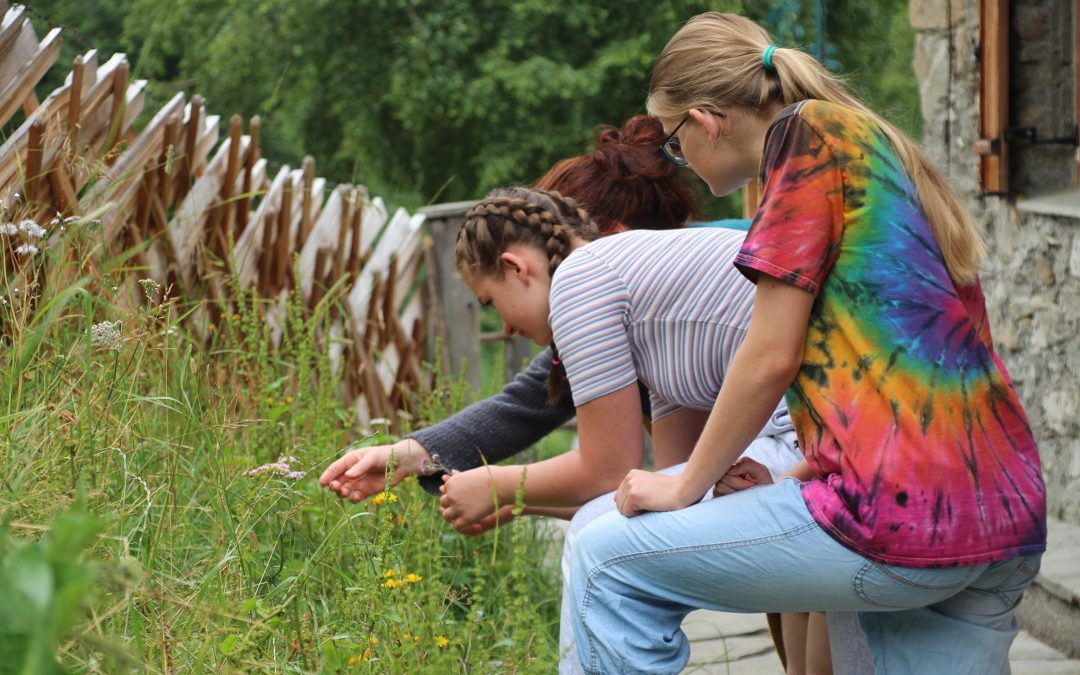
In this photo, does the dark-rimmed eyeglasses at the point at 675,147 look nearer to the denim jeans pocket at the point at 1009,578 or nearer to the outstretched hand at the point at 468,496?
the outstretched hand at the point at 468,496

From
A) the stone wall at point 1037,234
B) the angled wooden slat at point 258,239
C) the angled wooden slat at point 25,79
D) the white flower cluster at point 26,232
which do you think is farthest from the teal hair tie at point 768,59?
the angled wooden slat at point 258,239

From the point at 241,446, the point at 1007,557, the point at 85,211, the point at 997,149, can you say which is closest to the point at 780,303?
the point at 1007,557

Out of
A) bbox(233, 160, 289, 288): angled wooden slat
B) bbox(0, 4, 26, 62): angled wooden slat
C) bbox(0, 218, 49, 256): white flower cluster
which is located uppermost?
bbox(0, 4, 26, 62): angled wooden slat

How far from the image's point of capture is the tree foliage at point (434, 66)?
13.3 meters

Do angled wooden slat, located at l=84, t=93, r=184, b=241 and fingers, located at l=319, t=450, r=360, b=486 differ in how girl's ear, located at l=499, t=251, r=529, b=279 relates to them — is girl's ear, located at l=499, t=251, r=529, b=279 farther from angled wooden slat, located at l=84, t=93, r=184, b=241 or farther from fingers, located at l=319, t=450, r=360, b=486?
angled wooden slat, located at l=84, t=93, r=184, b=241

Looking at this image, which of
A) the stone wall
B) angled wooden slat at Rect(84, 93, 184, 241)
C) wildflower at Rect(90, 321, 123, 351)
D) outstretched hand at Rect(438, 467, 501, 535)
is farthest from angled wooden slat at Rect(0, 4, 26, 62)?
the stone wall

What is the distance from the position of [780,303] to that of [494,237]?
2.82 feet

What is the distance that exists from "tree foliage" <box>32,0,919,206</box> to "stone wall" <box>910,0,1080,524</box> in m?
7.85

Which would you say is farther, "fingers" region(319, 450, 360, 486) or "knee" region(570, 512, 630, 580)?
"fingers" region(319, 450, 360, 486)

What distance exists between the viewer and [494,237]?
2.51m

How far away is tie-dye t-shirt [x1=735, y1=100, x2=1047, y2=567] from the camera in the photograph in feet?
5.68

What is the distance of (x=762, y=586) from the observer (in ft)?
5.94

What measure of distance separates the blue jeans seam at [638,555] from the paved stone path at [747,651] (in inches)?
46.2

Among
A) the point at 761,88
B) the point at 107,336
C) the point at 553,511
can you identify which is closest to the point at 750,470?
the point at 761,88
